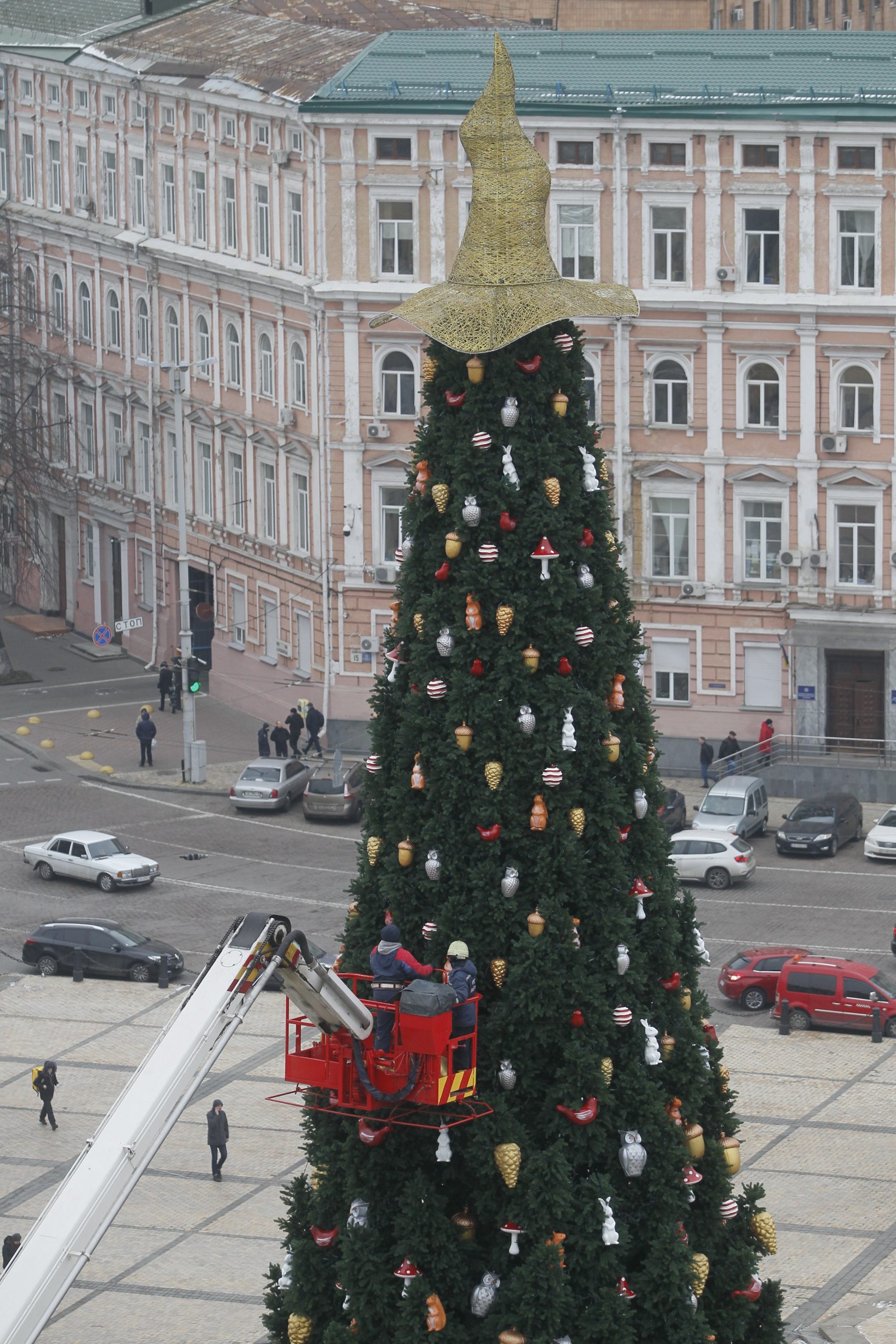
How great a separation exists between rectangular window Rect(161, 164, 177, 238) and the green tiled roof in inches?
399

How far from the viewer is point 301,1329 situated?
23531 millimetres

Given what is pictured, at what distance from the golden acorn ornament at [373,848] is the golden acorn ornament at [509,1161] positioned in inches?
107

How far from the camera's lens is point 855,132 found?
6512 centimetres

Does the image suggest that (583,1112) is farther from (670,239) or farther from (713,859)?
(670,239)

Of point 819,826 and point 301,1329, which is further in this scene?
point 819,826

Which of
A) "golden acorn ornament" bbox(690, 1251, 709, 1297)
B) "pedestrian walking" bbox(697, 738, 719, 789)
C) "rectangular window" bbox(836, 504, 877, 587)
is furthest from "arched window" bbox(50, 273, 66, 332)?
"golden acorn ornament" bbox(690, 1251, 709, 1297)

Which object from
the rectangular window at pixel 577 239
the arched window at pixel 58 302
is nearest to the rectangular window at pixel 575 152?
the rectangular window at pixel 577 239

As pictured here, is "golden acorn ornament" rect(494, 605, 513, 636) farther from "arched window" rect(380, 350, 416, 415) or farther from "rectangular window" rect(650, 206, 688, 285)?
"arched window" rect(380, 350, 416, 415)

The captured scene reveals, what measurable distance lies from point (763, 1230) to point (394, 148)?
157 ft

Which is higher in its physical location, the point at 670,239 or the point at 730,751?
the point at 670,239

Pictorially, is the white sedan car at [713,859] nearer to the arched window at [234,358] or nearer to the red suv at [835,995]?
the red suv at [835,995]

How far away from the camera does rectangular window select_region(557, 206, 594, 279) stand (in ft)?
222

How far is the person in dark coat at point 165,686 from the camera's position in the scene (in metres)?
75.7

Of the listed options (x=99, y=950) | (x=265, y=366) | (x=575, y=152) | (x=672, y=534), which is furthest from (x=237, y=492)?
(x=99, y=950)
